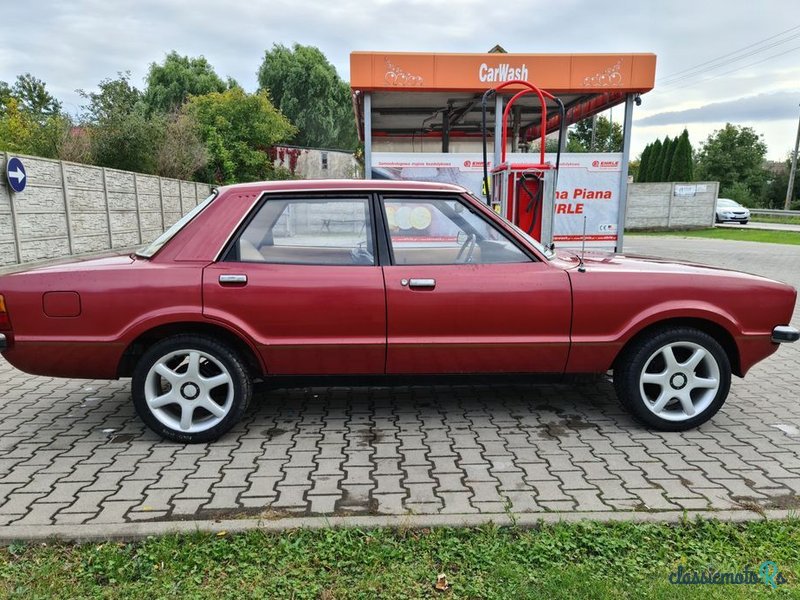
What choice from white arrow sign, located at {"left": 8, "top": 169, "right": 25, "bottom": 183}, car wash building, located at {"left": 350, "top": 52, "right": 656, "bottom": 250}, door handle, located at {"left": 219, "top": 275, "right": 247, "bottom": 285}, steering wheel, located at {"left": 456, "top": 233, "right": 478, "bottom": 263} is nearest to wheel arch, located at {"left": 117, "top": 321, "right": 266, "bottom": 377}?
door handle, located at {"left": 219, "top": 275, "right": 247, "bottom": 285}

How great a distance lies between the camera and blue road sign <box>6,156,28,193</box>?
10344mm

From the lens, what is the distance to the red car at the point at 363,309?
348cm

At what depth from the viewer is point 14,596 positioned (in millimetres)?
2195

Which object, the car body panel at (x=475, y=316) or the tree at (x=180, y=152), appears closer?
the car body panel at (x=475, y=316)

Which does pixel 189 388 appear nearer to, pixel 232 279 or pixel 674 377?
pixel 232 279

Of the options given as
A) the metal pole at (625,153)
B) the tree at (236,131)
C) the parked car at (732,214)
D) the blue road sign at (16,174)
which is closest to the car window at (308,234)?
the metal pole at (625,153)

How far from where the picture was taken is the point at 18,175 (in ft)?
35.0

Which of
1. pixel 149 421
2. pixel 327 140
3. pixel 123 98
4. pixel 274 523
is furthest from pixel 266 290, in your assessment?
pixel 327 140

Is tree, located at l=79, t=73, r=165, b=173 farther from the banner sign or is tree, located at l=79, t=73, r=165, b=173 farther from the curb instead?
the curb

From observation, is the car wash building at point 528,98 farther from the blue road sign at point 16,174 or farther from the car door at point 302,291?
the blue road sign at point 16,174

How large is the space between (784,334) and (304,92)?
5491 centimetres

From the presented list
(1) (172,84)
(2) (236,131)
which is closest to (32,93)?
(1) (172,84)

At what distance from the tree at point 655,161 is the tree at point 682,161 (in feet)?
5.93

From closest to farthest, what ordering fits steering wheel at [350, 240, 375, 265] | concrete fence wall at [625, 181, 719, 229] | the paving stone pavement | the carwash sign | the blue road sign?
the paving stone pavement, steering wheel at [350, 240, 375, 265], the carwash sign, the blue road sign, concrete fence wall at [625, 181, 719, 229]
